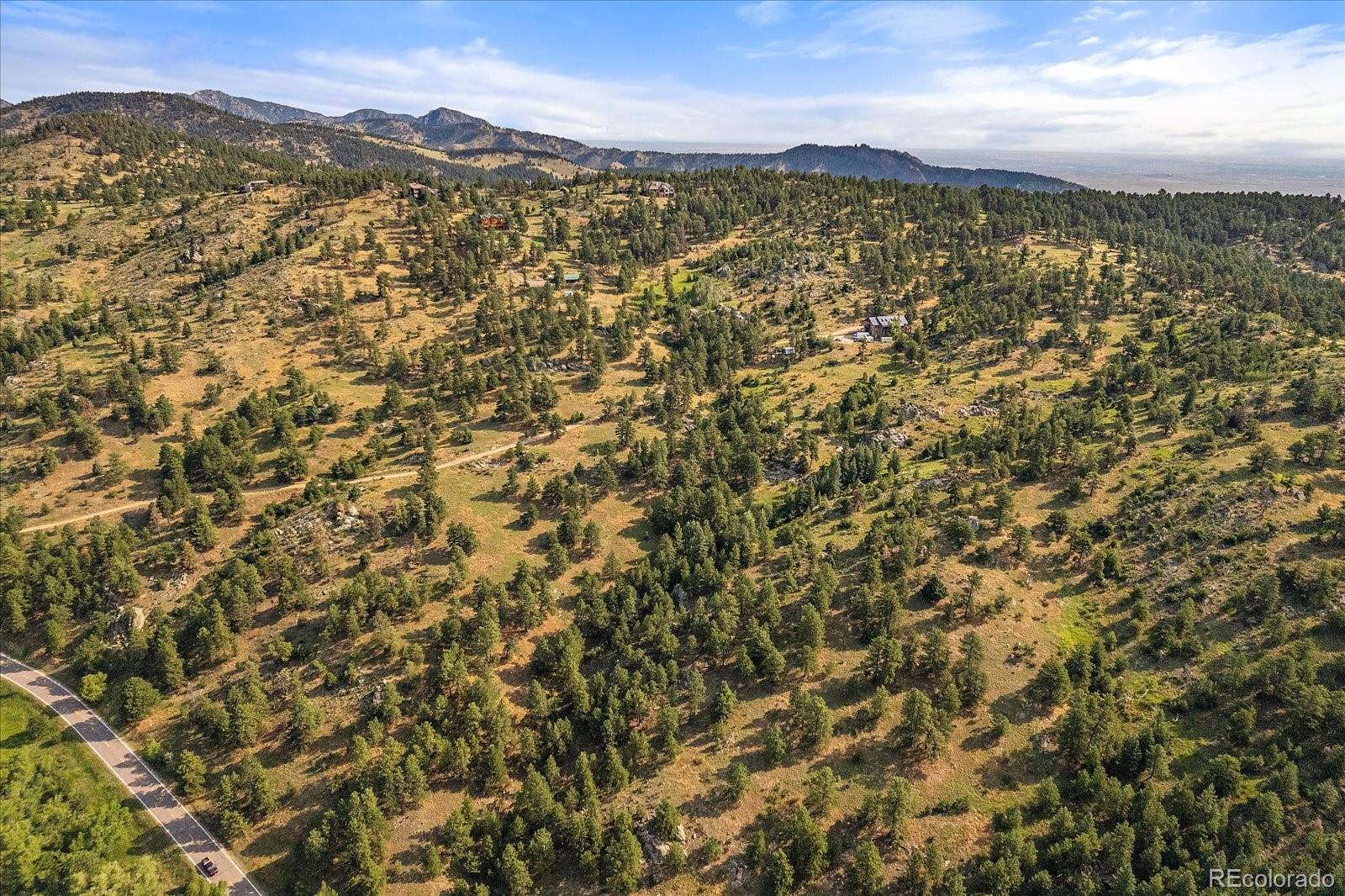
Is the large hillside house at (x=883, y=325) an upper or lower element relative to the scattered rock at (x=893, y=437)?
upper

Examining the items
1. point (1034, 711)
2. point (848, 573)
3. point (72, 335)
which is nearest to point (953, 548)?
point (848, 573)

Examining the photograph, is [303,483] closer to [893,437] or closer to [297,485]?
[297,485]

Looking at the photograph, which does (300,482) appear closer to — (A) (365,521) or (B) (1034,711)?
(A) (365,521)
